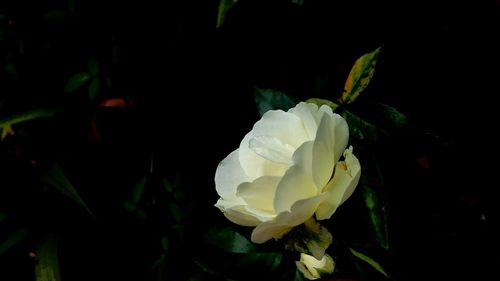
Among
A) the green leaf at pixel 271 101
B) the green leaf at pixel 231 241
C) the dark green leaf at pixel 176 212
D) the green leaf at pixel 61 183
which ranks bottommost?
the green leaf at pixel 61 183

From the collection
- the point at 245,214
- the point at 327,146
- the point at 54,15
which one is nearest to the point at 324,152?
the point at 327,146

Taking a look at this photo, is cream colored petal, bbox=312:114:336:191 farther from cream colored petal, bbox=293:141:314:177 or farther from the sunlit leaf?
the sunlit leaf

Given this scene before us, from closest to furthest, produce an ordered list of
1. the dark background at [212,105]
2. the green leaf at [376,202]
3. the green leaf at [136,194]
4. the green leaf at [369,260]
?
the green leaf at [376,202] < the green leaf at [369,260] < the dark background at [212,105] < the green leaf at [136,194]

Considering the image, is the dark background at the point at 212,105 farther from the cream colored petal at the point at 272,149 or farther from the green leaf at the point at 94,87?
the cream colored petal at the point at 272,149

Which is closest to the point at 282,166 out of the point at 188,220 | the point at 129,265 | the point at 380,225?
the point at 380,225

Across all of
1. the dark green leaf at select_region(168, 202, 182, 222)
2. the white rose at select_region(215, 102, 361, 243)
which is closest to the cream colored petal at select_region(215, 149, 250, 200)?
the white rose at select_region(215, 102, 361, 243)

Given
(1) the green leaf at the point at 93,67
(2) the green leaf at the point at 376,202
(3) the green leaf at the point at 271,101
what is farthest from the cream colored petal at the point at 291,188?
(1) the green leaf at the point at 93,67

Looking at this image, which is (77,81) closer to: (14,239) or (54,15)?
(54,15)

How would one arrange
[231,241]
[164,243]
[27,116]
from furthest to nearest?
[27,116] → [164,243] → [231,241]
